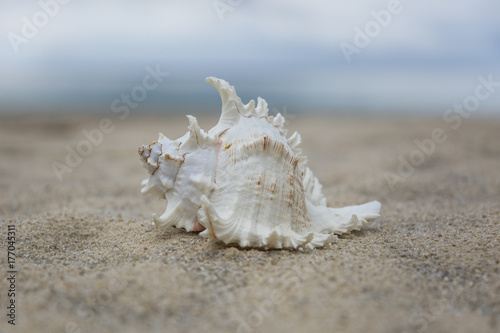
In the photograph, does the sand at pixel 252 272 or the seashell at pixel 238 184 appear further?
the seashell at pixel 238 184

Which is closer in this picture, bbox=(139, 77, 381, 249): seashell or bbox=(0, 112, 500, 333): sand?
bbox=(0, 112, 500, 333): sand

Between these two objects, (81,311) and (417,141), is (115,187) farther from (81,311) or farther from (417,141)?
(417,141)

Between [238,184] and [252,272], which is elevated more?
[238,184]

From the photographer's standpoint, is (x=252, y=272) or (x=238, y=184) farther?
(x=238, y=184)

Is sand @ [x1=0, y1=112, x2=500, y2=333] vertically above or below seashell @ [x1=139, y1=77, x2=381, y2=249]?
below

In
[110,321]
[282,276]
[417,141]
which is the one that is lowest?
[110,321]

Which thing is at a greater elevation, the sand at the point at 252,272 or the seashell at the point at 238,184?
the seashell at the point at 238,184

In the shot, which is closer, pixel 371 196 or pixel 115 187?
pixel 371 196

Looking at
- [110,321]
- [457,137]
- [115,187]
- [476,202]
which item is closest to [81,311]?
[110,321]
